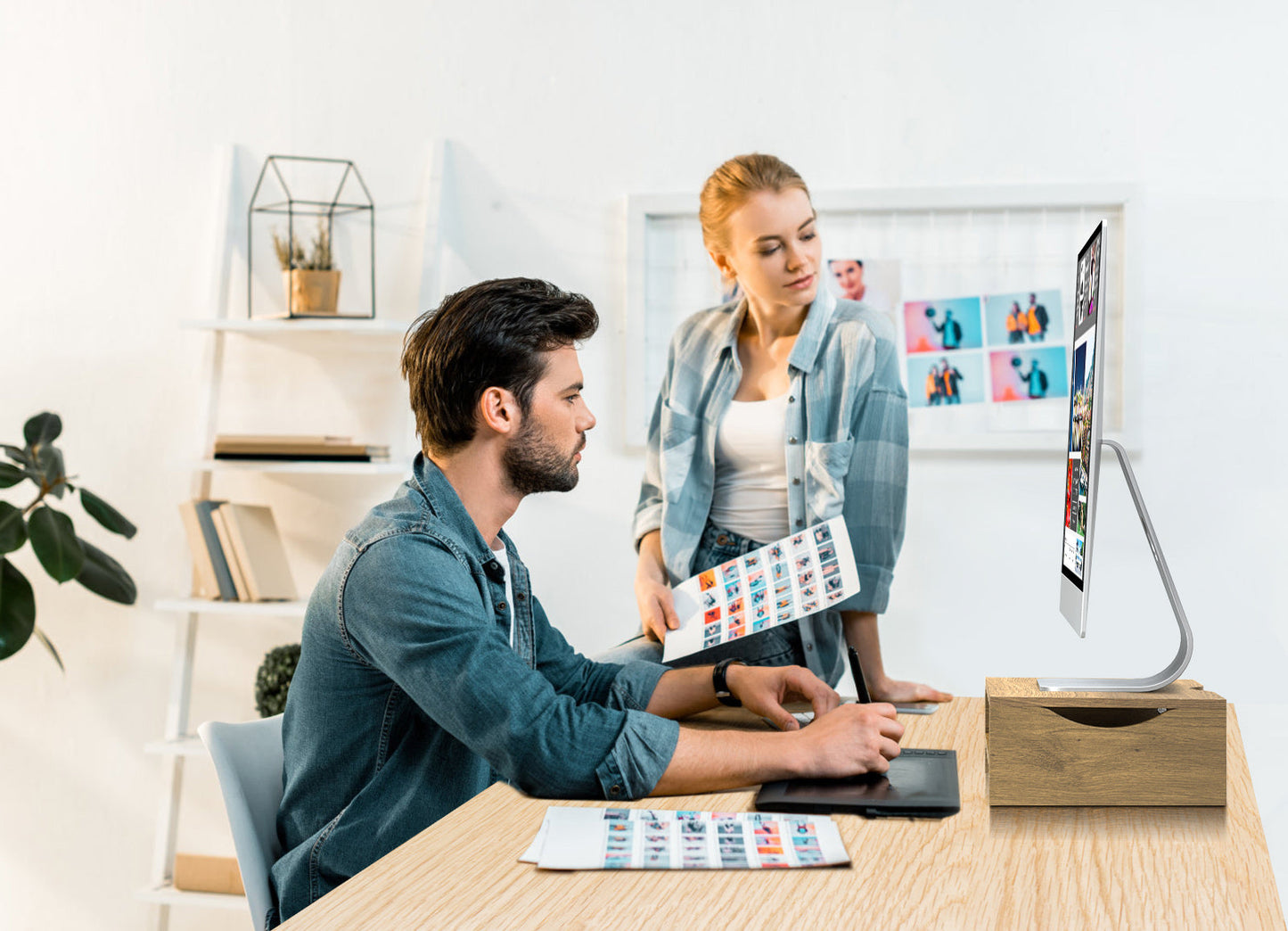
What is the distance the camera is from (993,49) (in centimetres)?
255

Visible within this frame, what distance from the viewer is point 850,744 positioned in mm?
1122

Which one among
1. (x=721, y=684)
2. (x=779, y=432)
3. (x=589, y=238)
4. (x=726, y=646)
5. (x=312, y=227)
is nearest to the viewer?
(x=721, y=684)

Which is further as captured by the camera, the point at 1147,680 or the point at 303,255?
the point at 303,255

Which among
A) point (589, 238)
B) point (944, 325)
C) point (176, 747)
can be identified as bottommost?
point (176, 747)

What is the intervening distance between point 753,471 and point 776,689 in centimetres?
56

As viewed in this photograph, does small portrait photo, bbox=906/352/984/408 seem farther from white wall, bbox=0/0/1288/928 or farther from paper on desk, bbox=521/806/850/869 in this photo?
paper on desk, bbox=521/806/850/869

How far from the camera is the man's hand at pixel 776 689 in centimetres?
131

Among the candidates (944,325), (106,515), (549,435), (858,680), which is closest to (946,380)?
(944,325)

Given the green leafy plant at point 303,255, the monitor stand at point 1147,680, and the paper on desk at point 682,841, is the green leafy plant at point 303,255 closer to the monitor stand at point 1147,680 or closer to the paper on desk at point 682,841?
the paper on desk at point 682,841

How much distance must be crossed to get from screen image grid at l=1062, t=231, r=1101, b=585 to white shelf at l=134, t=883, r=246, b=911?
214 cm

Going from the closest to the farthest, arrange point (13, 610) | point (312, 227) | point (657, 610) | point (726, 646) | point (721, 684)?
1. point (721, 684)
2. point (657, 610)
3. point (726, 646)
4. point (13, 610)
5. point (312, 227)

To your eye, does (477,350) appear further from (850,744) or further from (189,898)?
(189,898)

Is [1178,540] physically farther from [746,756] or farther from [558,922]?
[558,922]

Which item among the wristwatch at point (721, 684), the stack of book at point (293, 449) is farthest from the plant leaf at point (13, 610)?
the wristwatch at point (721, 684)
